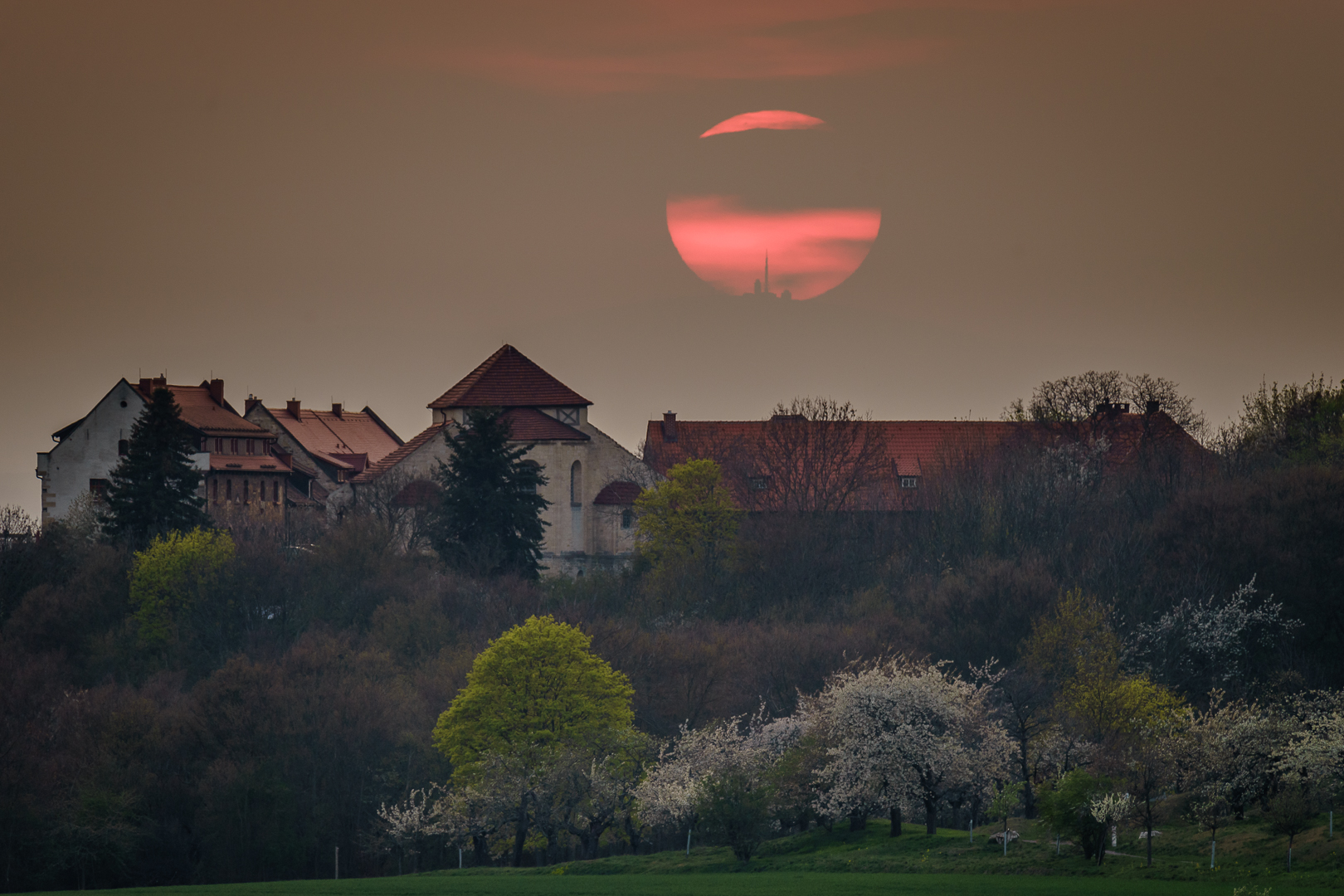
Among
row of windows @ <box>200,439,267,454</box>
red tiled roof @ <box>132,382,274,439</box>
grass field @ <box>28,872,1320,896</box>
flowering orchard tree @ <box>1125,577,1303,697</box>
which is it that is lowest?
grass field @ <box>28,872,1320,896</box>

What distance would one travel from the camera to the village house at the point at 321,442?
12675 centimetres

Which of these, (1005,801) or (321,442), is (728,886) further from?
(321,442)

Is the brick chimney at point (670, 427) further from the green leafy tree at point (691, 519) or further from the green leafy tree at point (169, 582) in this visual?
the green leafy tree at point (169, 582)

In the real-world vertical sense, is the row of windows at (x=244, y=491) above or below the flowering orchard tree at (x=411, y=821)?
above

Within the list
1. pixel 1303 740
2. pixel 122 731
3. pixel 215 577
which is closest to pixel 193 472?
pixel 215 577

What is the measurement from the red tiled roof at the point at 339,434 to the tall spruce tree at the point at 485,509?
162 ft

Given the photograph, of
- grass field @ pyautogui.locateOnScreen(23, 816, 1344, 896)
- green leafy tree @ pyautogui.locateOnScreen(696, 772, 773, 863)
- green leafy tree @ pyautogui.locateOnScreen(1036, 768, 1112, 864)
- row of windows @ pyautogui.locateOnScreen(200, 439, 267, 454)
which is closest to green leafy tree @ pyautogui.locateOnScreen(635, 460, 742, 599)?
row of windows @ pyautogui.locateOnScreen(200, 439, 267, 454)

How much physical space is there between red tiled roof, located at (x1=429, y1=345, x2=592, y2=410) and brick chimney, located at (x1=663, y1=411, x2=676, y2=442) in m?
9.82

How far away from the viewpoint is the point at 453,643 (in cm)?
7281

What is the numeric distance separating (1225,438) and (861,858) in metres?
55.6

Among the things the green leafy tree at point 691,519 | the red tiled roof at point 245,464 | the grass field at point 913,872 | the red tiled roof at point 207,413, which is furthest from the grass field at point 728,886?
the red tiled roof at point 207,413

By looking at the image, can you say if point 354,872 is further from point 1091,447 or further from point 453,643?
point 1091,447

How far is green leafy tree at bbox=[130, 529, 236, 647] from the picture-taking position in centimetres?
7638

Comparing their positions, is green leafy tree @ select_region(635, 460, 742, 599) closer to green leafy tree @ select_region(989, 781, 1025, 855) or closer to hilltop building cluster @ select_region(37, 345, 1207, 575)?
hilltop building cluster @ select_region(37, 345, 1207, 575)
